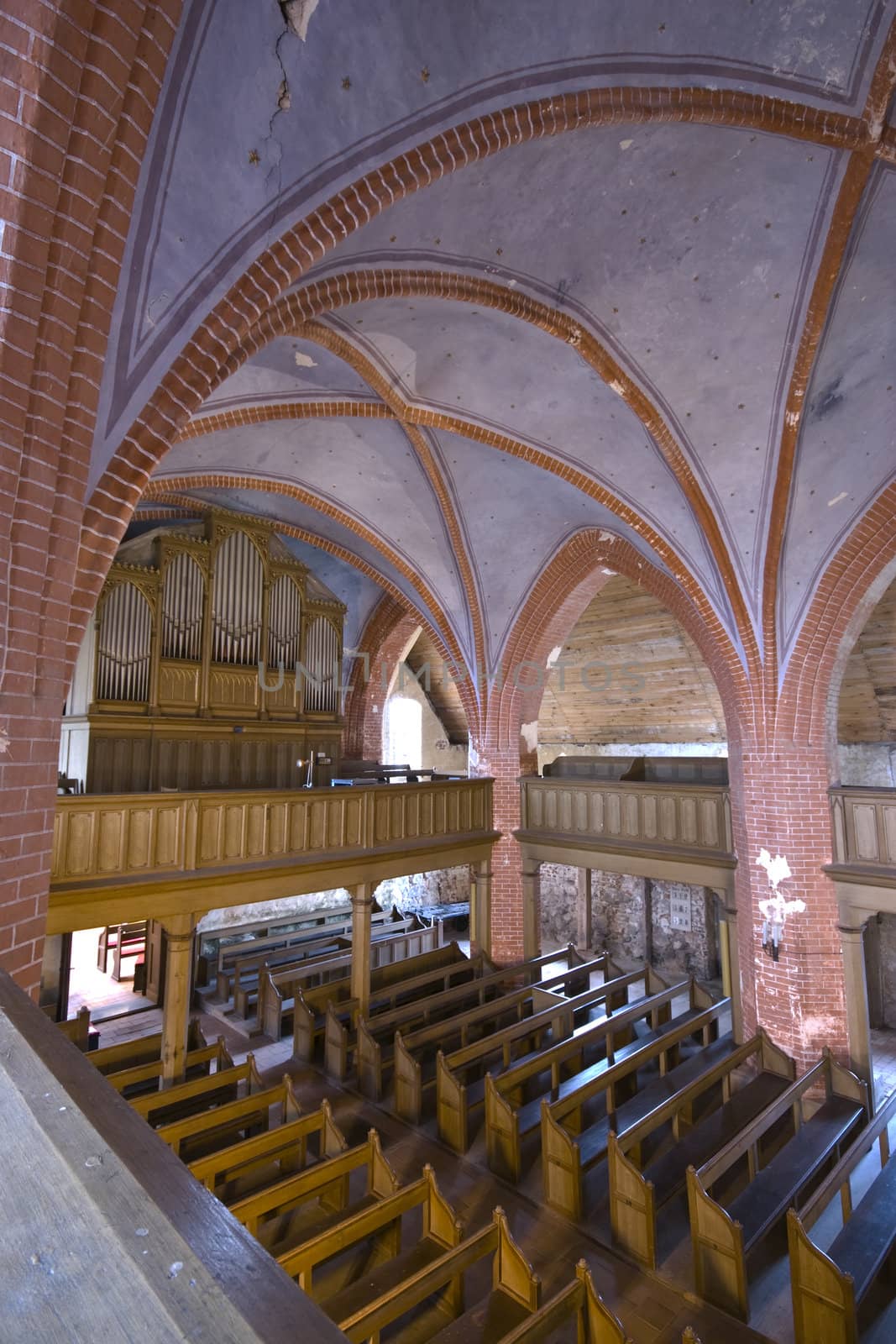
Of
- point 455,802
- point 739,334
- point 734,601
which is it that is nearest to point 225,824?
point 455,802

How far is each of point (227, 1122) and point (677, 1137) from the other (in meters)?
4.24

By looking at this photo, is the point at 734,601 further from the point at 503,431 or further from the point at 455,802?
the point at 455,802

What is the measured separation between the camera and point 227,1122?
623cm

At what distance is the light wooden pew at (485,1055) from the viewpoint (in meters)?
6.88

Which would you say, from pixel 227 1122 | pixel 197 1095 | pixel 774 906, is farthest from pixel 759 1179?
pixel 197 1095

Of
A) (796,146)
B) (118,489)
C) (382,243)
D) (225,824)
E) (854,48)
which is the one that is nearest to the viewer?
(118,489)

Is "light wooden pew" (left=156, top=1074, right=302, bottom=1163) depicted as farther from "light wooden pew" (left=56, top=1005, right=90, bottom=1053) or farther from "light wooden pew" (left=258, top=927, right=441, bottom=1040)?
"light wooden pew" (left=258, top=927, right=441, bottom=1040)

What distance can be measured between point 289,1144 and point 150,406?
19.7 feet

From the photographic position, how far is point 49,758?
319cm

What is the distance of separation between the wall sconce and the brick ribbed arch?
7.07 m

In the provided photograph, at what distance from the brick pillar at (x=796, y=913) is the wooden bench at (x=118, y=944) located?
10430 mm

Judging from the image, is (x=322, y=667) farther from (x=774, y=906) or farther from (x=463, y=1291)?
(x=463, y=1291)

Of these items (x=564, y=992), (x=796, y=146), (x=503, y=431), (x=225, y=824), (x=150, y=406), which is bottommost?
(x=564, y=992)

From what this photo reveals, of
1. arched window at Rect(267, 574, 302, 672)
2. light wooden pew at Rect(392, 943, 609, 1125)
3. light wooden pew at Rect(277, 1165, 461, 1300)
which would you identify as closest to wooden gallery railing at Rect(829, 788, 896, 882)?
light wooden pew at Rect(392, 943, 609, 1125)
